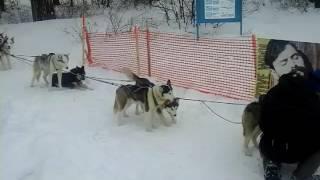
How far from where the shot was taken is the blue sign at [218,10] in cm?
1102

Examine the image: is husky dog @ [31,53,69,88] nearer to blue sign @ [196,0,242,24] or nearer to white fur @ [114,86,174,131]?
white fur @ [114,86,174,131]

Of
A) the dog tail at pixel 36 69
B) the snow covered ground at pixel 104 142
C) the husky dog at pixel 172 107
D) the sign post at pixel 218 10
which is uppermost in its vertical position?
the sign post at pixel 218 10

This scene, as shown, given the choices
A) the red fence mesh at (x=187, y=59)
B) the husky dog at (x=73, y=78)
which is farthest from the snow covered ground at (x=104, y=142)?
the red fence mesh at (x=187, y=59)

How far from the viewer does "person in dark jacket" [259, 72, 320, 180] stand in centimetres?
400

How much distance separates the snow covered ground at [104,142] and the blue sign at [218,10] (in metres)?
3.89

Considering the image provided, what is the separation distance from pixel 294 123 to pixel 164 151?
5.49 ft

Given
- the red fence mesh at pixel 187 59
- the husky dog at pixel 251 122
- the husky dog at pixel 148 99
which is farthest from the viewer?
the red fence mesh at pixel 187 59

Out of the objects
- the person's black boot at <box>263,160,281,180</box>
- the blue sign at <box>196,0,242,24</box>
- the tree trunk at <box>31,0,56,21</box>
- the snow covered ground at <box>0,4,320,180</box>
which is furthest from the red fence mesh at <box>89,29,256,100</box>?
A: the tree trunk at <box>31,0,56,21</box>

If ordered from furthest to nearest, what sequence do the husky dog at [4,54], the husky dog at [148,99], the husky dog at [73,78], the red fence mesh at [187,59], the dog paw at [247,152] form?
the husky dog at [4,54] < the husky dog at [73,78] < the red fence mesh at [187,59] < the husky dog at [148,99] < the dog paw at [247,152]

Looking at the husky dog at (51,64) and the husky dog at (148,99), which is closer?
the husky dog at (148,99)

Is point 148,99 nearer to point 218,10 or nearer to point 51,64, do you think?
point 51,64

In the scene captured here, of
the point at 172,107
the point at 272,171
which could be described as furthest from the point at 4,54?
the point at 272,171

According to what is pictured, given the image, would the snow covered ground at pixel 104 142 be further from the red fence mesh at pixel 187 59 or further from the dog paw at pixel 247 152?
the red fence mesh at pixel 187 59

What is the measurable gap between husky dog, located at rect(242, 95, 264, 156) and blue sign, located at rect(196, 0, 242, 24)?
660 centimetres
